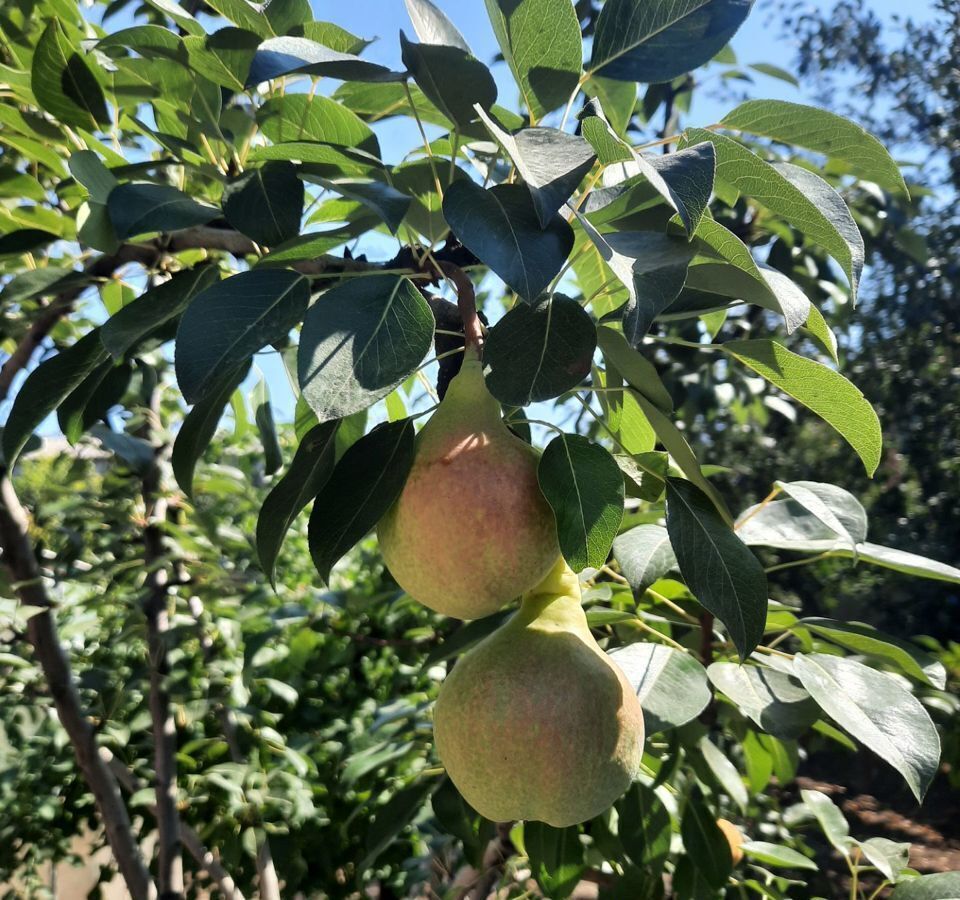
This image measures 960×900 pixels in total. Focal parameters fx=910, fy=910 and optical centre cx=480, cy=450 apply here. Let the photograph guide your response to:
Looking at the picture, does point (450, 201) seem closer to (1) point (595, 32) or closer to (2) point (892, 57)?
(1) point (595, 32)

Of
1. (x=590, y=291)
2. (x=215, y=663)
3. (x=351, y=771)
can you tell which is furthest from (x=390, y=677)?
(x=590, y=291)

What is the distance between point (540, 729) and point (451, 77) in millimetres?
428

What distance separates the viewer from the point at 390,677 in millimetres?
2416

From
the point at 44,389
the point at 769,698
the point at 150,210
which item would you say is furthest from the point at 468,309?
the point at 769,698

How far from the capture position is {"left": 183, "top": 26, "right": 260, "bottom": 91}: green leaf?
25.4 inches

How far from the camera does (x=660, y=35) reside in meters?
0.63

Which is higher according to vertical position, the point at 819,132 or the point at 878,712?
the point at 819,132

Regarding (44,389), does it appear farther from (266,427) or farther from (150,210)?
(266,427)

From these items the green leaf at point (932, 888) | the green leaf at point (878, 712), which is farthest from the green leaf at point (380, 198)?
the green leaf at point (932, 888)

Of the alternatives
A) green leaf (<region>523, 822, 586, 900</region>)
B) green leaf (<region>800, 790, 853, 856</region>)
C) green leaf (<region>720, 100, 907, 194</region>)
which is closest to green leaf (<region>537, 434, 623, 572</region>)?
green leaf (<region>720, 100, 907, 194</region>)

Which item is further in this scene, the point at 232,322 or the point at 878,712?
the point at 878,712

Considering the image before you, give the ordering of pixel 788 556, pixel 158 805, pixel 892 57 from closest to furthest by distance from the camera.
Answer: pixel 158 805 → pixel 788 556 → pixel 892 57

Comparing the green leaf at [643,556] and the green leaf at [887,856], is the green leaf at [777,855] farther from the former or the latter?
the green leaf at [643,556]

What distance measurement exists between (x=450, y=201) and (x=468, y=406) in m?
0.15
